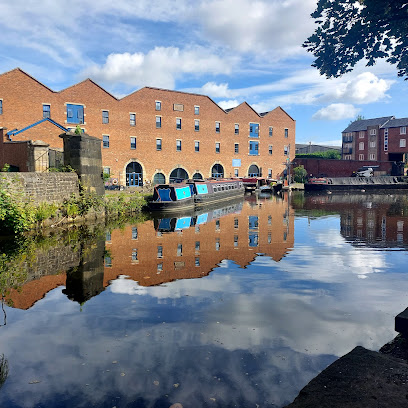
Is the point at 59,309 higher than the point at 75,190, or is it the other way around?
the point at 75,190

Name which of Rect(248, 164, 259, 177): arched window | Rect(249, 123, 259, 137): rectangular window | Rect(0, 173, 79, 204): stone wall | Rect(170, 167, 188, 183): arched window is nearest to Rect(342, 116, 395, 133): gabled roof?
Rect(249, 123, 259, 137): rectangular window

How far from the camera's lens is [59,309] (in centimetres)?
570

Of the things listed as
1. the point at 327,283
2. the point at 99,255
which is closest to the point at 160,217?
Answer: the point at 99,255

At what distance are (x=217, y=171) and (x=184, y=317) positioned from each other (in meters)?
38.9

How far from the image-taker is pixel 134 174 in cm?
3734

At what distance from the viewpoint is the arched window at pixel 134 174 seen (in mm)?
36938

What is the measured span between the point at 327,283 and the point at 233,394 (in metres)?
4.33

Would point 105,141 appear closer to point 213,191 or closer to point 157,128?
point 157,128

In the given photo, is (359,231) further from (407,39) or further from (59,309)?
(59,309)

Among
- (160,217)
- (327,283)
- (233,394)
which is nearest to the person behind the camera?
(233,394)

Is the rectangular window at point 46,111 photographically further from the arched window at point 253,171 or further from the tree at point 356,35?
the tree at point 356,35

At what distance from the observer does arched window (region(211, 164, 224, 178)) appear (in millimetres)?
43375

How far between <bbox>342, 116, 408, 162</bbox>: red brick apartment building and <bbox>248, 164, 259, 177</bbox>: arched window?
89.2 ft

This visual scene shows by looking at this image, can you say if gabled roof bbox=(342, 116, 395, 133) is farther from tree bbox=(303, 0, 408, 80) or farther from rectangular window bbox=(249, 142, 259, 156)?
tree bbox=(303, 0, 408, 80)
